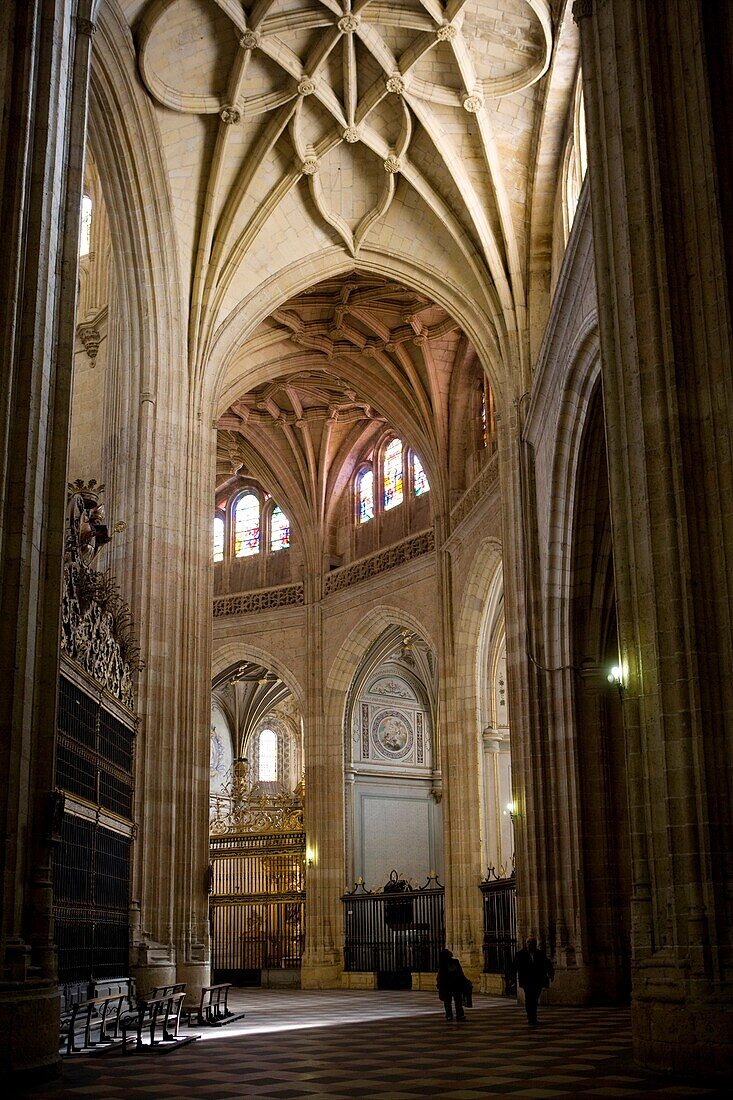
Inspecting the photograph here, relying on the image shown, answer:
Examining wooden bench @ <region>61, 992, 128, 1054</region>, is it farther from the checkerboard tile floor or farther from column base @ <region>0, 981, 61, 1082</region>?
column base @ <region>0, 981, 61, 1082</region>

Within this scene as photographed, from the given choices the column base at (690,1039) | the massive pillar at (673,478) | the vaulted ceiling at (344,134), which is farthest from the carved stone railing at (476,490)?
the column base at (690,1039)

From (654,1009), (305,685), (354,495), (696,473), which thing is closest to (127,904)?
(654,1009)

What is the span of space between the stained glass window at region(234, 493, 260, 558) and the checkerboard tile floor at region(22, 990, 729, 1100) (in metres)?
21.5

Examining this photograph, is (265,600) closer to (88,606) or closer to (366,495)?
(366,495)

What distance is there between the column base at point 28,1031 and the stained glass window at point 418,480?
23437 millimetres

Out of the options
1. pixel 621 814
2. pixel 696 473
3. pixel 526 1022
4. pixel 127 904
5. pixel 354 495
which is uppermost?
pixel 354 495

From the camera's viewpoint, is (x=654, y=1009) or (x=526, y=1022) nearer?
(x=654, y=1009)

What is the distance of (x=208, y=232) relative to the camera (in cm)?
2062

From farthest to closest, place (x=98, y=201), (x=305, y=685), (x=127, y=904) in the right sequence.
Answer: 1. (x=305, y=685)
2. (x=98, y=201)
3. (x=127, y=904)

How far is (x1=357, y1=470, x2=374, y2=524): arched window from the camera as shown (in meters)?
33.4

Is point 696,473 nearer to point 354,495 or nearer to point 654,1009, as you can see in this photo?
point 654,1009

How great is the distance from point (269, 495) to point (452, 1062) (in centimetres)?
2714

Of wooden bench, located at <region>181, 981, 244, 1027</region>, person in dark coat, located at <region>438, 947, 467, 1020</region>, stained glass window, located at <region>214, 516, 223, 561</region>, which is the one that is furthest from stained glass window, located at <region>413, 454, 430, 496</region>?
person in dark coat, located at <region>438, 947, 467, 1020</region>

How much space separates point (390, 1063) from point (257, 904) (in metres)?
22.1
